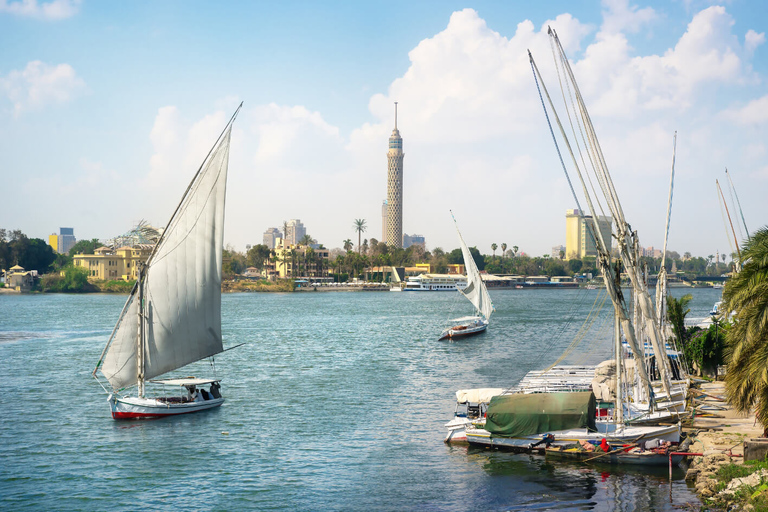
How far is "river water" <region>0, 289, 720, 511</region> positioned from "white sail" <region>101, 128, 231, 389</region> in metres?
3.39

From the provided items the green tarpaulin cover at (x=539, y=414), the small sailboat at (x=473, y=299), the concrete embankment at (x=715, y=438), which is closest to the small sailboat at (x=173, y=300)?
the green tarpaulin cover at (x=539, y=414)

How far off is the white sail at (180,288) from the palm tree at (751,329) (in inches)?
964

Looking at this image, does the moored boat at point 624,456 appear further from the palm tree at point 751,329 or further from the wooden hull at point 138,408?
the wooden hull at point 138,408

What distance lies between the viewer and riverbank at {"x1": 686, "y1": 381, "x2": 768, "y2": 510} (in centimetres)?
2088

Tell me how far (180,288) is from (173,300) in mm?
697

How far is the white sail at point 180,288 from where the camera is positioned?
3597 cm

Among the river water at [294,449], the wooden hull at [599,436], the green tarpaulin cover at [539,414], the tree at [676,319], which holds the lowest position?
the river water at [294,449]

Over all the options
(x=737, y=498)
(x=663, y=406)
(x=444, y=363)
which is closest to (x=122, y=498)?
(x=737, y=498)

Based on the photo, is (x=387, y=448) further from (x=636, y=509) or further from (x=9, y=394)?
(x=9, y=394)

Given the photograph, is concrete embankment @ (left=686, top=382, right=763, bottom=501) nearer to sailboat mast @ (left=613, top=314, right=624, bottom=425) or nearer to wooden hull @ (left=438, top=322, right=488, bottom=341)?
sailboat mast @ (left=613, top=314, right=624, bottom=425)

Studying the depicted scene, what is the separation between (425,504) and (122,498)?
10.7m

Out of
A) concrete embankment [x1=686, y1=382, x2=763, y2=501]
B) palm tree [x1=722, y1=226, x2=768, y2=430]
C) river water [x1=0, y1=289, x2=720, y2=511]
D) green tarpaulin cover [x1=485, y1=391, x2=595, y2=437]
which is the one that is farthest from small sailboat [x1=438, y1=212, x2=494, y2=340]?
palm tree [x1=722, y1=226, x2=768, y2=430]

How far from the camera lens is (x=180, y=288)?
3669 cm

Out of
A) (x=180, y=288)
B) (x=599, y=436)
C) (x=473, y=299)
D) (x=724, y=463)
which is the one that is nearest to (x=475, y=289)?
(x=473, y=299)
